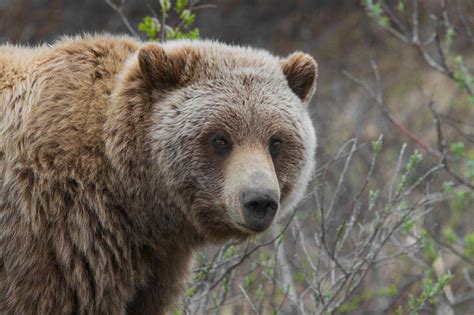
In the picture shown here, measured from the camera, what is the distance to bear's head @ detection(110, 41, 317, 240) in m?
5.07

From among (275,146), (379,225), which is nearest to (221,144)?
(275,146)

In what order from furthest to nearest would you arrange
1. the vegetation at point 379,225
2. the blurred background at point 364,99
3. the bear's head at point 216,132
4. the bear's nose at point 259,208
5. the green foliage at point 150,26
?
the blurred background at point 364,99, the green foliage at point 150,26, the vegetation at point 379,225, the bear's head at point 216,132, the bear's nose at point 259,208

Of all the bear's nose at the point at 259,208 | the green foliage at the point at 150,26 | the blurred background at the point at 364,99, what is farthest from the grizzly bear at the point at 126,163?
the blurred background at the point at 364,99

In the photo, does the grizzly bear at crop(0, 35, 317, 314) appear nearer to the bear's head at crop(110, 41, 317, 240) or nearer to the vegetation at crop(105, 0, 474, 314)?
the bear's head at crop(110, 41, 317, 240)

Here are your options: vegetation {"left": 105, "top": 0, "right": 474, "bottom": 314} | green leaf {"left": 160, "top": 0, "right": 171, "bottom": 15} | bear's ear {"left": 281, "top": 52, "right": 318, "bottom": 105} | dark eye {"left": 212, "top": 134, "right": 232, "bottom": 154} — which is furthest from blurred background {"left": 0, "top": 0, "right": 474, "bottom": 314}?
dark eye {"left": 212, "top": 134, "right": 232, "bottom": 154}

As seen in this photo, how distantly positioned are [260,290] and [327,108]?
9.22 m

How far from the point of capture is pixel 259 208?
4828 mm

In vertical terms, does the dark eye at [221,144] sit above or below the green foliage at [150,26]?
below

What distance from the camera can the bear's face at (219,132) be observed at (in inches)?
199

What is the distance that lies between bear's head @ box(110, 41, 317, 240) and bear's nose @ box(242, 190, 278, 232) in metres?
0.01

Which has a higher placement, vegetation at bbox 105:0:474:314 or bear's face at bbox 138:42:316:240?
bear's face at bbox 138:42:316:240

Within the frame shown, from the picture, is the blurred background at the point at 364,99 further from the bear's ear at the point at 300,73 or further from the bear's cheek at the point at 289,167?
the bear's cheek at the point at 289,167

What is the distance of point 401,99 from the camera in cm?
1516

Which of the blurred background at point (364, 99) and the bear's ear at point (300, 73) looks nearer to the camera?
the bear's ear at point (300, 73)
